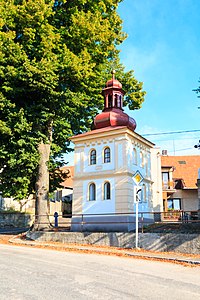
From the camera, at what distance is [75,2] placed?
22.4m

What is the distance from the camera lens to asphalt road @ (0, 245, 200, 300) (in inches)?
253

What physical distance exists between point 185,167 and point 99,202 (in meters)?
26.1

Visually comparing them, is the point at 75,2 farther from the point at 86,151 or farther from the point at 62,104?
the point at 86,151

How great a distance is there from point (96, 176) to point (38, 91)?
261 inches

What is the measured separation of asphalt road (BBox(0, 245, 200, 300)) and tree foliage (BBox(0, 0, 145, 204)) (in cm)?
986

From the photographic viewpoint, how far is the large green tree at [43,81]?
19094 millimetres

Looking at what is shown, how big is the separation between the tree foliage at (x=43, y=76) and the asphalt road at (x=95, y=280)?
32.4ft

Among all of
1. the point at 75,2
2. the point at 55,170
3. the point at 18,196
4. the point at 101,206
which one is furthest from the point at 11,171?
the point at 75,2

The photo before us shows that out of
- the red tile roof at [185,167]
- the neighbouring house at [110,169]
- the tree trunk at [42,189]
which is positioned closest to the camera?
the neighbouring house at [110,169]

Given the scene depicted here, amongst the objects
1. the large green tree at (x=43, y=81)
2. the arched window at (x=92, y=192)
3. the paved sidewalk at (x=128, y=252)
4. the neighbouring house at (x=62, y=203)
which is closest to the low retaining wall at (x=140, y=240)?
the paved sidewalk at (x=128, y=252)

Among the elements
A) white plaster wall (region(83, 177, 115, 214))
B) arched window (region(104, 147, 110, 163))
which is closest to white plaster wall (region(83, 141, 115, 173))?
arched window (region(104, 147, 110, 163))

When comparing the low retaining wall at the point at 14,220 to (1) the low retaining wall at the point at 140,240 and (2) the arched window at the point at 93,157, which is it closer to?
(1) the low retaining wall at the point at 140,240

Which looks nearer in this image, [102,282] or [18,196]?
[102,282]

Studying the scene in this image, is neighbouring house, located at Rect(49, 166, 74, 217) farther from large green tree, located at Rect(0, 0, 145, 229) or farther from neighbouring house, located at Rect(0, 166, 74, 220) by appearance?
large green tree, located at Rect(0, 0, 145, 229)
